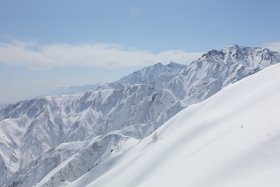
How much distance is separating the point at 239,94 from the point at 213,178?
28307 mm

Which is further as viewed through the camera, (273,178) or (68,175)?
(68,175)

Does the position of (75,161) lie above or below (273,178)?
below

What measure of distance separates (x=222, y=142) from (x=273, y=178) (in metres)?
12.7

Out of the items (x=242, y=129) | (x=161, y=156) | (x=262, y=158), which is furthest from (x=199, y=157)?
(x=161, y=156)

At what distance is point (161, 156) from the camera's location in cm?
4881

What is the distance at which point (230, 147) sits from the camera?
91.0 feet

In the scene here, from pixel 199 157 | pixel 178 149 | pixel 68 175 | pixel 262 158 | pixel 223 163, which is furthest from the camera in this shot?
pixel 68 175

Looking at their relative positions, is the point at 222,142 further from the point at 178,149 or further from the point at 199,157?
the point at 178,149

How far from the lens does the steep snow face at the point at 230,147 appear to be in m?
22.3

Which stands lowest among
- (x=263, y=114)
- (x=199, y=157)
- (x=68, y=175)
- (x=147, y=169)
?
(x=68, y=175)

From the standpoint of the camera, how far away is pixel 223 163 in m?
24.7

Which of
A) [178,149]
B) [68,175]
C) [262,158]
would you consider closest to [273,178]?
[262,158]

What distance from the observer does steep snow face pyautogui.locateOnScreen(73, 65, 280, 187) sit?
22.3m

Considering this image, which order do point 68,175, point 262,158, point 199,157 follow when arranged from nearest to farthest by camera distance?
1. point 262,158
2. point 199,157
3. point 68,175
